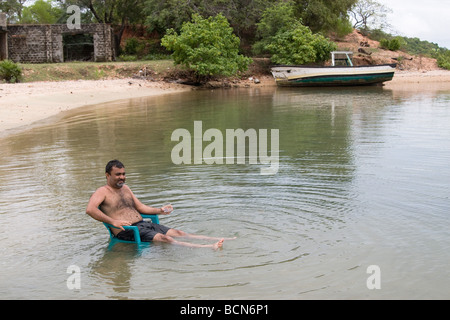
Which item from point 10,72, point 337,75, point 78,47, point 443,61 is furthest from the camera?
point 443,61

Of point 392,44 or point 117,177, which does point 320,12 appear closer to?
point 392,44

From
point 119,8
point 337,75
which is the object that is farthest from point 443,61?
point 119,8

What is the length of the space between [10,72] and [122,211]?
24.4 m

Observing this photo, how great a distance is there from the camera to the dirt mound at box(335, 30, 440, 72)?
4025 centimetres

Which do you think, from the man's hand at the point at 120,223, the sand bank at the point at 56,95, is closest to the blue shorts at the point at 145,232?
the man's hand at the point at 120,223

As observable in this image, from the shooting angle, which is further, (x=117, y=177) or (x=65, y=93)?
(x=65, y=93)

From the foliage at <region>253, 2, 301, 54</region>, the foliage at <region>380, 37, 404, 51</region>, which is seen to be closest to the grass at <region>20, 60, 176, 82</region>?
the foliage at <region>253, 2, 301, 54</region>

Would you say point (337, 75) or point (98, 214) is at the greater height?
point (337, 75)

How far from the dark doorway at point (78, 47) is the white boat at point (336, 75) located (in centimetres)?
1434

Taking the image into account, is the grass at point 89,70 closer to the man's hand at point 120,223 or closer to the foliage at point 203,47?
the foliage at point 203,47

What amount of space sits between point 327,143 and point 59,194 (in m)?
6.81

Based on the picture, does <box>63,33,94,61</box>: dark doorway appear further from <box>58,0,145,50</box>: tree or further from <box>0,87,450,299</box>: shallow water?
<box>0,87,450,299</box>: shallow water

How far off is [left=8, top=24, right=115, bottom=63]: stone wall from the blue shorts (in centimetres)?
3160

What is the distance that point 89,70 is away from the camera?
32.7 m
